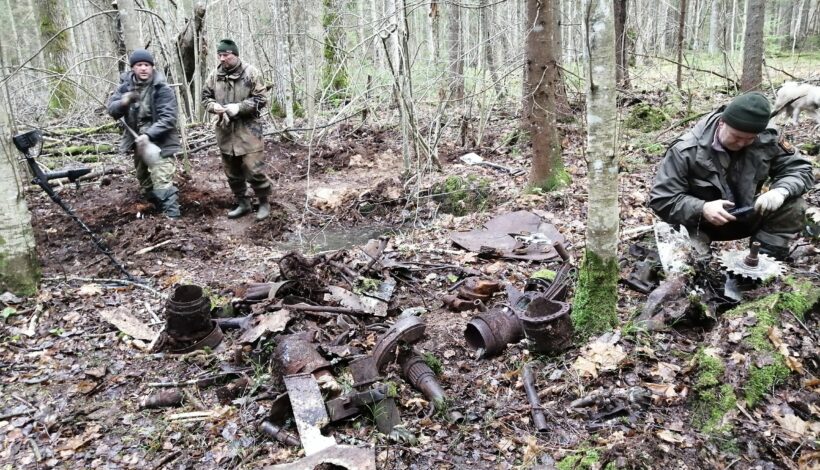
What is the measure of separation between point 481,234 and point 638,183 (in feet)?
8.58

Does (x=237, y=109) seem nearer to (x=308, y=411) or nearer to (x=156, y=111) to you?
(x=156, y=111)

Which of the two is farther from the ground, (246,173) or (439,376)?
(246,173)

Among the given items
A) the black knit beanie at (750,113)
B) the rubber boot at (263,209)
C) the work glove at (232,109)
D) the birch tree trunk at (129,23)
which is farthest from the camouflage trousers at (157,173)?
the black knit beanie at (750,113)

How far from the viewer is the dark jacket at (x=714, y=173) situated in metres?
3.95

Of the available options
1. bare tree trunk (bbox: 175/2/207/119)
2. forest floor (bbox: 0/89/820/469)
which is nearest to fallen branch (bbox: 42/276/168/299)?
forest floor (bbox: 0/89/820/469)

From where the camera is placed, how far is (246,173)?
23.9 feet

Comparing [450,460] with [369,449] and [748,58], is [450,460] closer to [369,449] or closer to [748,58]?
[369,449]

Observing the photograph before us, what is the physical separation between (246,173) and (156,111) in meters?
1.34

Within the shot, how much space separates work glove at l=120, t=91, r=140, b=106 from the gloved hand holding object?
0.43 m

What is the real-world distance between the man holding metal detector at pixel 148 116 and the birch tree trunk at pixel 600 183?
5.58m

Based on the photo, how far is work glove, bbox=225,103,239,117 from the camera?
6746 millimetres

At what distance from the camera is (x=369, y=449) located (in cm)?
270

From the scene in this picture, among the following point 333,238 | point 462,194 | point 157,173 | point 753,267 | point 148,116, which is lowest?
point 333,238

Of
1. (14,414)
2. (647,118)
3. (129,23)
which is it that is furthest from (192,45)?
(14,414)
